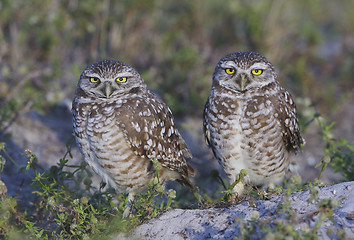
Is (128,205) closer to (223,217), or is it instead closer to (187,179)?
(187,179)

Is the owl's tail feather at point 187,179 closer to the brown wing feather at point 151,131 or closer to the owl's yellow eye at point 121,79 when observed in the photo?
the brown wing feather at point 151,131

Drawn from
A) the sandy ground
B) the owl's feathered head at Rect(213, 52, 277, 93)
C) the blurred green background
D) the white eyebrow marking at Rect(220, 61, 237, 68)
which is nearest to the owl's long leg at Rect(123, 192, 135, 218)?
the sandy ground

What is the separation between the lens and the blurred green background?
5.85 meters

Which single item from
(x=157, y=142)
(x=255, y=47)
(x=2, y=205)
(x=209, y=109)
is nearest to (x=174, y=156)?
(x=157, y=142)

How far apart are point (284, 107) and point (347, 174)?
2.73 ft

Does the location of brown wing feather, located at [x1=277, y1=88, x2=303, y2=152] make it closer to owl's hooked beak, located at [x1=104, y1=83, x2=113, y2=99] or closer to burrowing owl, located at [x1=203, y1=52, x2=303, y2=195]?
burrowing owl, located at [x1=203, y1=52, x2=303, y2=195]

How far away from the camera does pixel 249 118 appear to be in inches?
127

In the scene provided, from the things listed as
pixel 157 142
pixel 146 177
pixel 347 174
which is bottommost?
pixel 347 174

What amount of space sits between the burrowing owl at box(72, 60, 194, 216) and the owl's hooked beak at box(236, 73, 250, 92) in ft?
2.01

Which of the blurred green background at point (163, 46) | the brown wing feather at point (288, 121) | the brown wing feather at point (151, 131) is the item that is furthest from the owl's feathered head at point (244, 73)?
the blurred green background at point (163, 46)

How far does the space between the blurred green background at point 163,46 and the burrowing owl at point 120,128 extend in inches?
78.1

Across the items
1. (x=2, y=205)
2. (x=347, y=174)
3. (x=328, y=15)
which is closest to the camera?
(x=2, y=205)

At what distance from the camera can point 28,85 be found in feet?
18.7

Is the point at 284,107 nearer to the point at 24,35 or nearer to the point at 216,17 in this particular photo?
the point at 24,35
